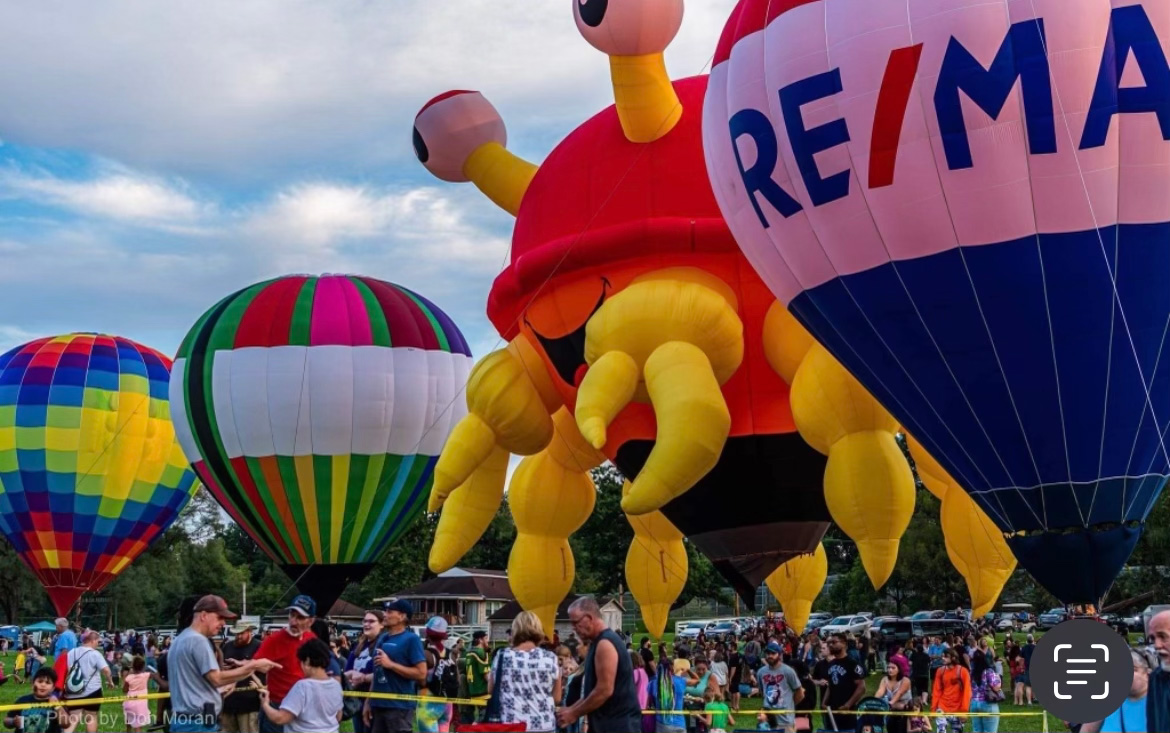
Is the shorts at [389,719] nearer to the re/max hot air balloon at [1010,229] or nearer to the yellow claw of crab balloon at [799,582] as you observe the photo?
the re/max hot air balloon at [1010,229]

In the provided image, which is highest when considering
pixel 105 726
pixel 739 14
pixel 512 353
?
pixel 739 14

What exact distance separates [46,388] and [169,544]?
37940 millimetres

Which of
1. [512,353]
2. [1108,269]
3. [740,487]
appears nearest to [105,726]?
[512,353]

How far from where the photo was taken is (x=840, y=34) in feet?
32.5

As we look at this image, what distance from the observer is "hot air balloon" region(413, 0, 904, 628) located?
11555mm

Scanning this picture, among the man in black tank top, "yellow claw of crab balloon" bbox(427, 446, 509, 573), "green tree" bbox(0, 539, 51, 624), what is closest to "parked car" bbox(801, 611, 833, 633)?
"green tree" bbox(0, 539, 51, 624)

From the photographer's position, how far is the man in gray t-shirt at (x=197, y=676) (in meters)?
6.27

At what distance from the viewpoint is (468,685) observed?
11961mm

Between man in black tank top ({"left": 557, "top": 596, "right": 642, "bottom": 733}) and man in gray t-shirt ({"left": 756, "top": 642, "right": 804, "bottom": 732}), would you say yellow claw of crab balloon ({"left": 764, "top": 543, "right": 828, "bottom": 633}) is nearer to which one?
man in gray t-shirt ({"left": 756, "top": 642, "right": 804, "bottom": 732})

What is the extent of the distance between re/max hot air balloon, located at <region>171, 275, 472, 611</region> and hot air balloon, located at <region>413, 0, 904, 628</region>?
548 centimetres

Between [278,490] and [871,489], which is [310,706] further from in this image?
[278,490]

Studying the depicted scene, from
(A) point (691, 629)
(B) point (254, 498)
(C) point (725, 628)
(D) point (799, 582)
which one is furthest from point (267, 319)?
(A) point (691, 629)

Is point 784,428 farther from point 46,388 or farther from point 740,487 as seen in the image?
point 46,388

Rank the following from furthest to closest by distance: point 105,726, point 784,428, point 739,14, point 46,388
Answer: point 46,388, point 105,726, point 784,428, point 739,14
